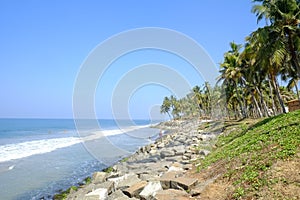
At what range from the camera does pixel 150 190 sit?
23.1ft

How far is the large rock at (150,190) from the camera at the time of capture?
6787mm

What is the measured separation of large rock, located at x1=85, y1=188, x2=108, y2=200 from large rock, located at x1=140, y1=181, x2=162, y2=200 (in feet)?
5.45

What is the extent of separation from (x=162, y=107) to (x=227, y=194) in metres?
94.6

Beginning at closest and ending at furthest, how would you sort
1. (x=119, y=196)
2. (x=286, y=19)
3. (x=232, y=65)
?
1. (x=119, y=196)
2. (x=286, y=19)
3. (x=232, y=65)

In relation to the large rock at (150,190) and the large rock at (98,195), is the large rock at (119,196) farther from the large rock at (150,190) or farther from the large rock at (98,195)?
the large rock at (150,190)

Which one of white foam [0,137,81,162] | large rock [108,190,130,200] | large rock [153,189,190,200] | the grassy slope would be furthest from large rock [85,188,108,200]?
white foam [0,137,81,162]

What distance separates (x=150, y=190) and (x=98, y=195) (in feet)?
6.81

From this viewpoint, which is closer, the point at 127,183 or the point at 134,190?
the point at 134,190

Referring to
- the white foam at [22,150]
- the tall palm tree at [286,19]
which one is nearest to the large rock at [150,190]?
the tall palm tree at [286,19]

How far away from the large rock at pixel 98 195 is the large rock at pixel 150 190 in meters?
1.66

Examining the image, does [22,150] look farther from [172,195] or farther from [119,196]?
[172,195]

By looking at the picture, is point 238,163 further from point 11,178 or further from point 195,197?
point 11,178

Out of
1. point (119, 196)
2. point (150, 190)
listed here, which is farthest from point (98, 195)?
point (150, 190)

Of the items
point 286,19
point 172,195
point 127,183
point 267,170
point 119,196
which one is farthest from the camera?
point 286,19
